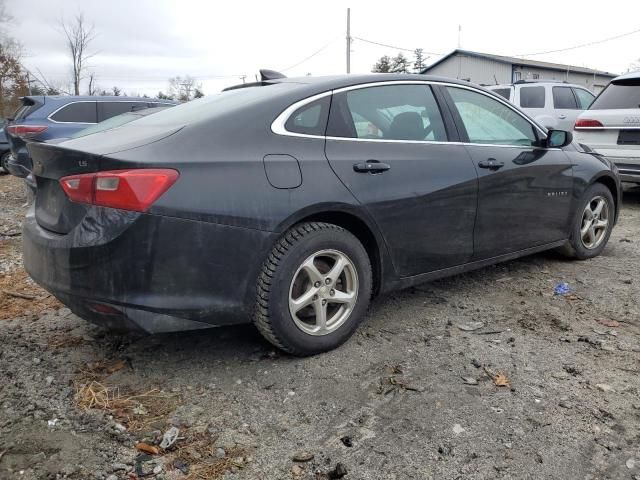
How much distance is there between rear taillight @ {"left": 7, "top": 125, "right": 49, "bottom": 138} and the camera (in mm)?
8219

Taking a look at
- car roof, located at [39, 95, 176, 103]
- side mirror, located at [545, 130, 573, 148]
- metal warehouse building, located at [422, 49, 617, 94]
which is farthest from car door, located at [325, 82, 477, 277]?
metal warehouse building, located at [422, 49, 617, 94]

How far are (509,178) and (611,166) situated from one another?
1.65 metres

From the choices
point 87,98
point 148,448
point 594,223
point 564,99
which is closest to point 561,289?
point 594,223

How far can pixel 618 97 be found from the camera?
7.09 metres

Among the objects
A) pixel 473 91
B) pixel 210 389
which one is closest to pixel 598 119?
pixel 473 91

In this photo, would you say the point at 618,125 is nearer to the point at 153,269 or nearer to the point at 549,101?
the point at 549,101

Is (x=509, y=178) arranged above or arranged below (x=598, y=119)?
below

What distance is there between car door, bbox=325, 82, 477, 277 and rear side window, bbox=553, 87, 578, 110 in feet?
29.4

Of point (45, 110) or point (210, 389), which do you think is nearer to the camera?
point (210, 389)

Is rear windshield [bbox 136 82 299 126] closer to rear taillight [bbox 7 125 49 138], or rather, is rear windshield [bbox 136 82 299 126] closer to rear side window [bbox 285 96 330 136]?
rear side window [bbox 285 96 330 136]

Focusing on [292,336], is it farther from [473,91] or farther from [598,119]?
[598,119]

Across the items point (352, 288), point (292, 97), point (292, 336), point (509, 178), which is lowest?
point (292, 336)

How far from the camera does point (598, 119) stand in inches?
281

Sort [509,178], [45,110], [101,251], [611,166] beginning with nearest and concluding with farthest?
[101,251], [509,178], [611,166], [45,110]
